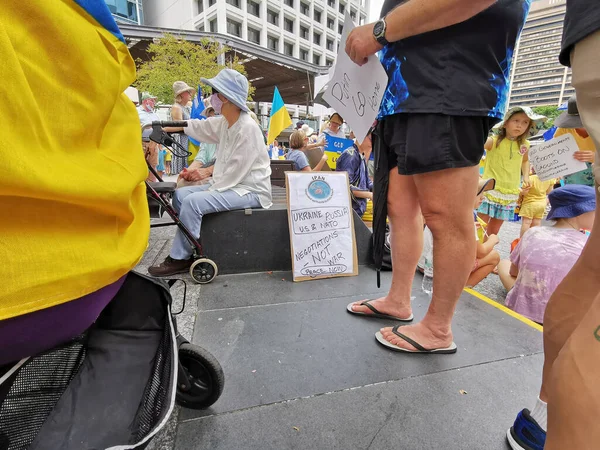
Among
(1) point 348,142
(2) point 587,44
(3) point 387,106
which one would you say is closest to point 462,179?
(3) point 387,106

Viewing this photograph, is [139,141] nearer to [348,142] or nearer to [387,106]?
[387,106]

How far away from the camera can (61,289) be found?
0.63 meters

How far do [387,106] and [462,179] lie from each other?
45cm

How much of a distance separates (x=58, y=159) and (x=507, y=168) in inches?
176

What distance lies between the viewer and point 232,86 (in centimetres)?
270

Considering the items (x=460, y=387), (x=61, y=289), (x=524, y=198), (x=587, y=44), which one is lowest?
(x=460, y=387)

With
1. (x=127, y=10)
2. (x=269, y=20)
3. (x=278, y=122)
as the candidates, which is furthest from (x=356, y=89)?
(x=269, y=20)

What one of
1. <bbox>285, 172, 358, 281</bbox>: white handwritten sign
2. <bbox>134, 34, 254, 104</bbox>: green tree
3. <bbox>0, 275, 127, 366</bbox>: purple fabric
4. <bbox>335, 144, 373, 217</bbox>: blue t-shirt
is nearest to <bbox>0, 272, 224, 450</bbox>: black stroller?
<bbox>0, 275, 127, 366</bbox>: purple fabric

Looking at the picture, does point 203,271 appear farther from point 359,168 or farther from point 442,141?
point 359,168

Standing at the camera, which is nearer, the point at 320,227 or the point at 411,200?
the point at 411,200

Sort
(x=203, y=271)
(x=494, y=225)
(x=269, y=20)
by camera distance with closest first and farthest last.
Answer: (x=203, y=271) < (x=494, y=225) < (x=269, y=20)

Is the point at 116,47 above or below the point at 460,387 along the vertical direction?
above

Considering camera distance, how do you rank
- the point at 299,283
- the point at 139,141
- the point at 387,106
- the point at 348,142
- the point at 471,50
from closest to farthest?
the point at 139,141 → the point at 471,50 → the point at 387,106 → the point at 299,283 → the point at 348,142

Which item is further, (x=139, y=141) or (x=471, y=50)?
(x=471, y=50)
